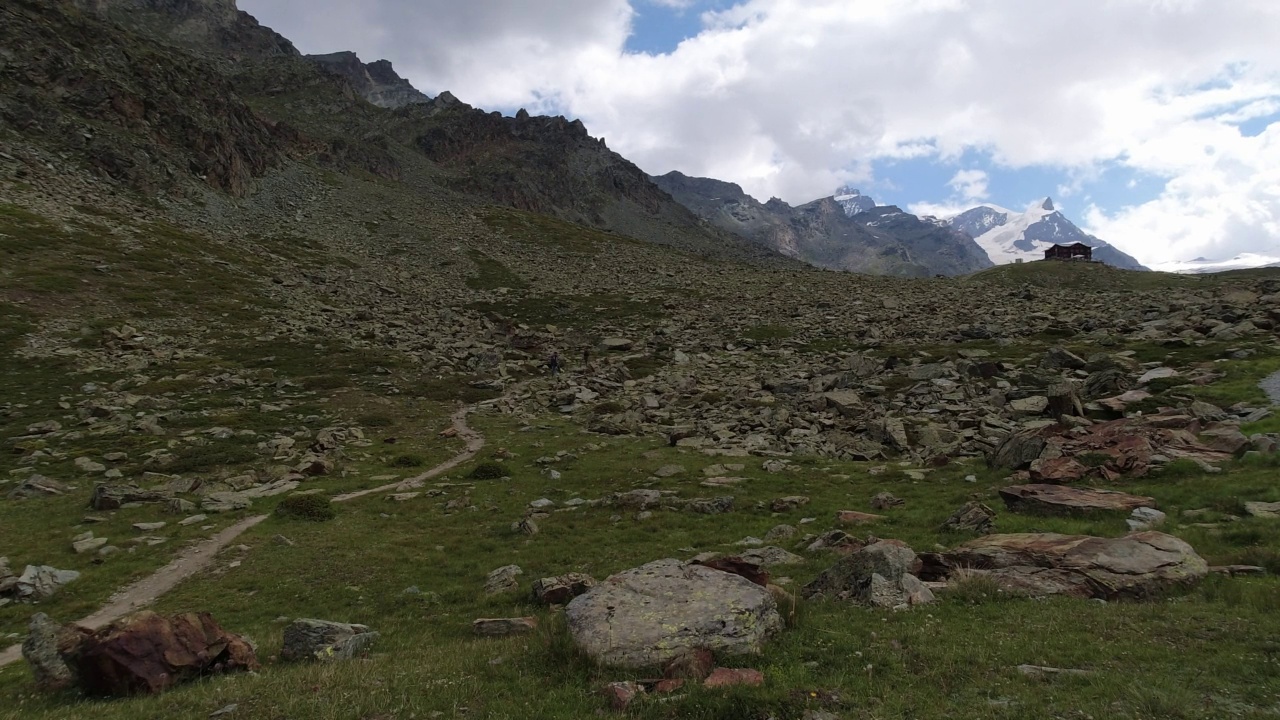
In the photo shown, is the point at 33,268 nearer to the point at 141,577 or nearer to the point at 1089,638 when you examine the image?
the point at 141,577

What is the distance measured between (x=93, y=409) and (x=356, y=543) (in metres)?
27.4

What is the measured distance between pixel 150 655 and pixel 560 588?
8.48m

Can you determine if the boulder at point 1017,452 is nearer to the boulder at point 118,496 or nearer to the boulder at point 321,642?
the boulder at point 321,642

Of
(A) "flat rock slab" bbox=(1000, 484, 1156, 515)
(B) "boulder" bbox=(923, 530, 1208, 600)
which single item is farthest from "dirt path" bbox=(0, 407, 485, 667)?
(A) "flat rock slab" bbox=(1000, 484, 1156, 515)

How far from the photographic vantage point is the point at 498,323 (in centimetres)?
7719

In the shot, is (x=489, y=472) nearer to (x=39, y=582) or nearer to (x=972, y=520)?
(x=39, y=582)

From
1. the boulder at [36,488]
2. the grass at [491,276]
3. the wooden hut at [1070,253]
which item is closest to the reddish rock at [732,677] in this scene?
the boulder at [36,488]

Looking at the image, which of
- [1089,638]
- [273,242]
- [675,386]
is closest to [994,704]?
[1089,638]

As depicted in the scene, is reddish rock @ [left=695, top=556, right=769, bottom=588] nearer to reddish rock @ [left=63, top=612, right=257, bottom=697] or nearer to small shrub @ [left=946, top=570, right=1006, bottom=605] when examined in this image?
small shrub @ [left=946, top=570, right=1006, bottom=605]

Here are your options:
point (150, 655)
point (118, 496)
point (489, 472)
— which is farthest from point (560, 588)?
point (118, 496)

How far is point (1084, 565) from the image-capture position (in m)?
12.9

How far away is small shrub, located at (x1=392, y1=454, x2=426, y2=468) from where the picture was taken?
→ 34250 mm

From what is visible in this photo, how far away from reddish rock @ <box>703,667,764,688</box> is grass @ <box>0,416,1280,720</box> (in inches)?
11.3

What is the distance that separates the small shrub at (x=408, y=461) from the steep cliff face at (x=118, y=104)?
279ft
